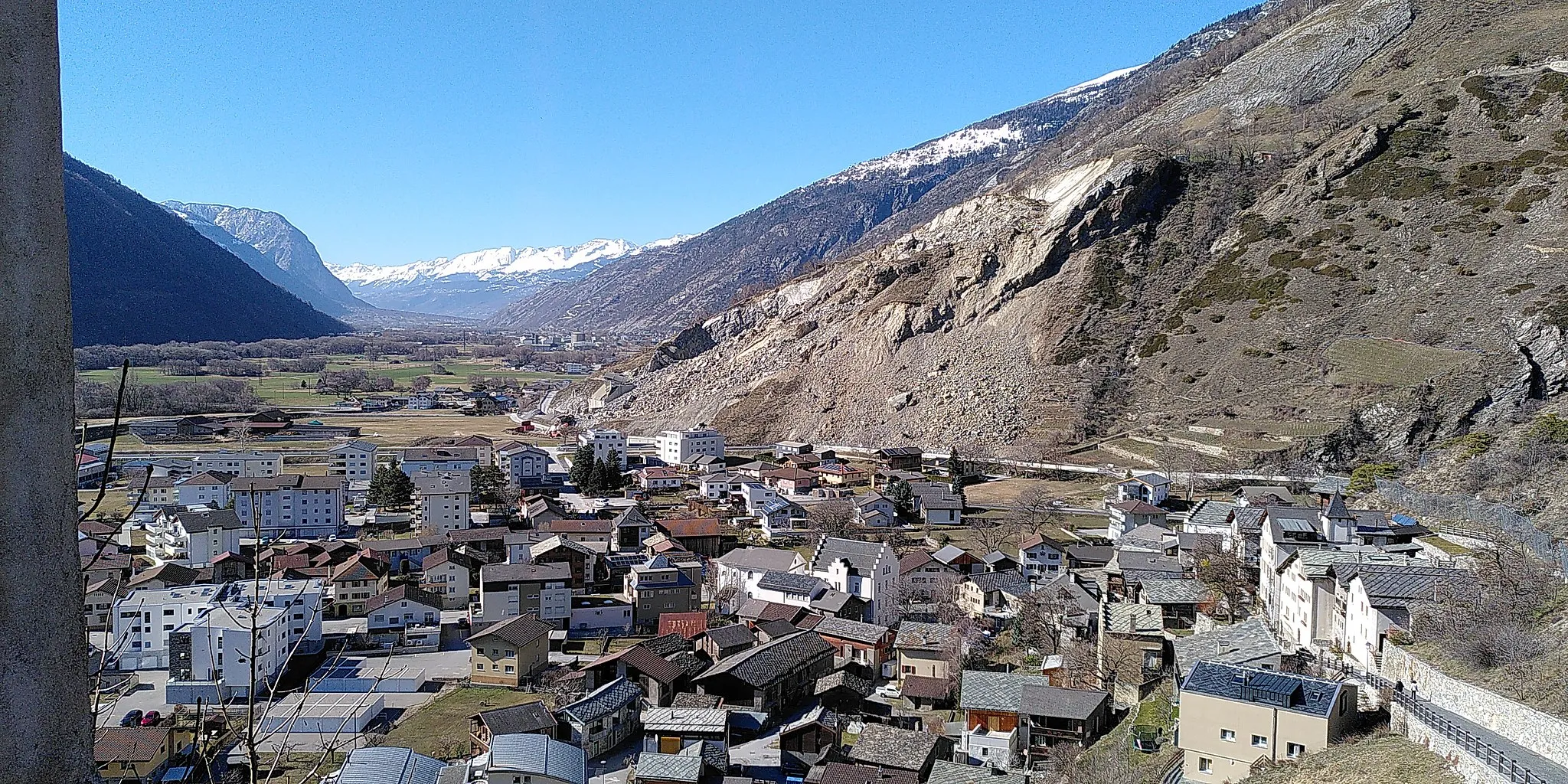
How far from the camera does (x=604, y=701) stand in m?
15.8

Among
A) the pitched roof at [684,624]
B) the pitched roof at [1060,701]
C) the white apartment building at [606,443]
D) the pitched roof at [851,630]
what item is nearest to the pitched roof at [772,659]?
the pitched roof at [851,630]

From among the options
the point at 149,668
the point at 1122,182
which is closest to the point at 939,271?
the point at 1122,182

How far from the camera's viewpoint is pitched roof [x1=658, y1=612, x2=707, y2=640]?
20.2m

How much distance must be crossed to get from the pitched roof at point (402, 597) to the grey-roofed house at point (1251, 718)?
16.0 m

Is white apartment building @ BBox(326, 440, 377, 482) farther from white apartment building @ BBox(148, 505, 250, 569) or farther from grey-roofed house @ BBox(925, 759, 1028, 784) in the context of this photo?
grey-roofed house @ BBox(925, 759, 1028, 784)

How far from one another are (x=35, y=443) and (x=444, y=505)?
29785mm

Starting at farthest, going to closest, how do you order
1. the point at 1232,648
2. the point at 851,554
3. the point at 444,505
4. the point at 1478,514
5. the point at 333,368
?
the point at 333,368 → the point at 444,505 → the point at 851,554 → the point at 1478,514 → the point at 1232,648

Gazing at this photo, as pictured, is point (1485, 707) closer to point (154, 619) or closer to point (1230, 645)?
point (1230, 645)

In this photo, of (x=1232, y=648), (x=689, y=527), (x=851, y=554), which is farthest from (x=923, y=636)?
(x=689, y=527)

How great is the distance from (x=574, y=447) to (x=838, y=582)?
25285mm

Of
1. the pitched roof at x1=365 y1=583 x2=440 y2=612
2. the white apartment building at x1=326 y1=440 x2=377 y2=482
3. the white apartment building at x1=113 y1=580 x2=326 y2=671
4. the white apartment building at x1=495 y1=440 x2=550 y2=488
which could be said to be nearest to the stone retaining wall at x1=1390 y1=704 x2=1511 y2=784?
the white apartment building at x1=113 y1=580 x2=326 y2=671

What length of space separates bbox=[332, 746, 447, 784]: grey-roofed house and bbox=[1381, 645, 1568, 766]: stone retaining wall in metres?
11.4

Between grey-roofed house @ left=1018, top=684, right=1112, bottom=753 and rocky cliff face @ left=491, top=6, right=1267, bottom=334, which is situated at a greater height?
rocky cliff face @ left=491, top=6, right=1267, bottom=334

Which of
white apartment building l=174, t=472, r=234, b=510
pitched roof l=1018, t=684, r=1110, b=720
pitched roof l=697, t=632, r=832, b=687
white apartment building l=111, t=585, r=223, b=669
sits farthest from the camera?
white apartment building l=174, t=472, r=234, b=510
